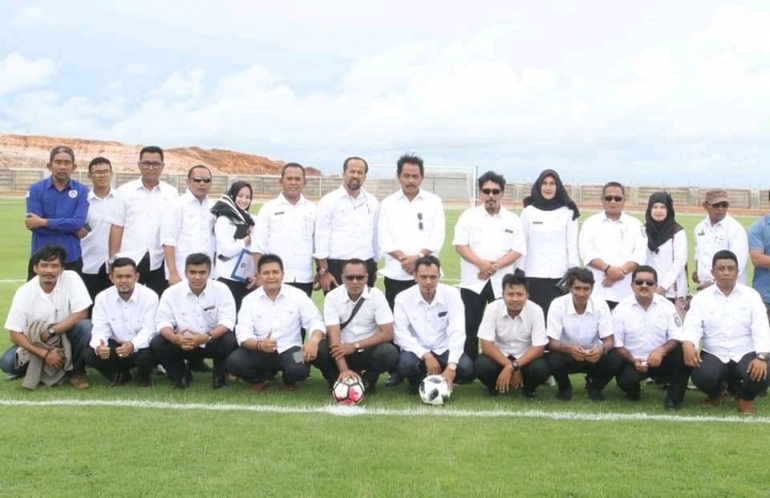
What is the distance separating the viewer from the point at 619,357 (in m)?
6.45

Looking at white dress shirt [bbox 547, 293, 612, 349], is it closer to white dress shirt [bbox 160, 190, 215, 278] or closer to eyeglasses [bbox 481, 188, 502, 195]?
eyeglasses [bbox 481, 188, 502, 195]

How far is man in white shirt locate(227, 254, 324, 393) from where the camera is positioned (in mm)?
6676

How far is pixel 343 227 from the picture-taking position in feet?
24.3

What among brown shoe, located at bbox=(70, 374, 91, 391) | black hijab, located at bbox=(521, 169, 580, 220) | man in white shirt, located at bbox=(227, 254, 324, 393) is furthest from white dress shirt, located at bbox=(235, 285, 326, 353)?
black hijab, located at bbox=(521, 169, 580, 220)

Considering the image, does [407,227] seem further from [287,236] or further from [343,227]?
[287,236]

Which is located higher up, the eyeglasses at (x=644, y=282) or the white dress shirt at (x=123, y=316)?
the eyeglasses at (x=644, y=282)

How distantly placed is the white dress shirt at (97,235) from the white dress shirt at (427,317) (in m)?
2.90

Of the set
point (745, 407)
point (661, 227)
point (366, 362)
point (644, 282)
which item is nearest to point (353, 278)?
point (366, 362)

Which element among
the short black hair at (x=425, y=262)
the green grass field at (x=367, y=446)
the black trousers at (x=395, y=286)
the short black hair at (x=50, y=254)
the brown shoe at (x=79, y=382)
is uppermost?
the short black hair at (x=50, y=254)

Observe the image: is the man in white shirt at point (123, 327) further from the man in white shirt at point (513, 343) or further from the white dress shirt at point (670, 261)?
the white dress shirt at point (670, 261)

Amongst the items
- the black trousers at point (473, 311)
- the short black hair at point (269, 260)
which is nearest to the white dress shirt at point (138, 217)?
the short black hair at point (269, 260)

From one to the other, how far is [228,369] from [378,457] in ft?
7.37

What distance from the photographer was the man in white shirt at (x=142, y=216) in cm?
761

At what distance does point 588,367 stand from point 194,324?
3.27 metres
